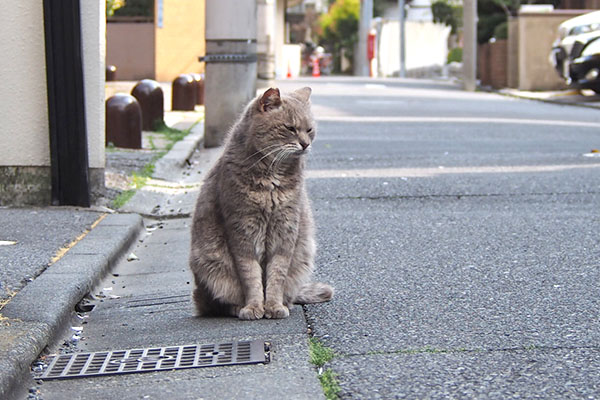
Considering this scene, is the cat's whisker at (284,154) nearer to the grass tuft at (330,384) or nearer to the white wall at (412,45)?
the grass tuft at (330,384)

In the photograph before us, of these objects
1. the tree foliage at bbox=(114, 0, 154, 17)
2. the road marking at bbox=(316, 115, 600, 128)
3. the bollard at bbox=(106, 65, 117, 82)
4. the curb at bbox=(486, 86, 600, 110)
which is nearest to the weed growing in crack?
the road marking at bbox=(316, 115, 600, 128)

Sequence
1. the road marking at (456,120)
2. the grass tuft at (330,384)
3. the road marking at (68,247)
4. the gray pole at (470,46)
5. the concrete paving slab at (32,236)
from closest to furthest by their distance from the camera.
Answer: the grass tuft at (330,384) < the concrete paving slab at (32,236) < the road marking at (68,247) < the road marking at (456,120) < the gray pole at (470,46)

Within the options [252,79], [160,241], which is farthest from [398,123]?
[160,241]

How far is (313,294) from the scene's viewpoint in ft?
15.9

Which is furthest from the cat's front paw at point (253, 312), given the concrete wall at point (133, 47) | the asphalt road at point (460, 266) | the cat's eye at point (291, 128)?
the concrete wall at point (133, 47)

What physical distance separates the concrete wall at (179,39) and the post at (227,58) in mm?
16273

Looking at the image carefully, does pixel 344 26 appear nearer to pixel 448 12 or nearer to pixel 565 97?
pixel 448 12

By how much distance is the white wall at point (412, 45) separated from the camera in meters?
53.7

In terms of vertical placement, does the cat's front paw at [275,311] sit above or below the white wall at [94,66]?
below

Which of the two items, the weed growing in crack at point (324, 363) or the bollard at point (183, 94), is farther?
the bollard at point (183, 94)

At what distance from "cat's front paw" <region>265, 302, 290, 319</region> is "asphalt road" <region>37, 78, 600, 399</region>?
46 mm

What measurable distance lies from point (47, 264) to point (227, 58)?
262 inches

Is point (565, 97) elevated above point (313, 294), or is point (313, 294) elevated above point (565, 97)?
point (565, 97)

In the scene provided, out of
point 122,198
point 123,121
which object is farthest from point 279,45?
point 122,198
